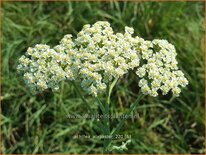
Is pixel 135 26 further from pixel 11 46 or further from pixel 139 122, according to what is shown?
pixel 11 46

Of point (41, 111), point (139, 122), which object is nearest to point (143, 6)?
point (139, 122)

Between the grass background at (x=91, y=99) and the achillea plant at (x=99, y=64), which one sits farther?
the grass background at (x=91, y=99)

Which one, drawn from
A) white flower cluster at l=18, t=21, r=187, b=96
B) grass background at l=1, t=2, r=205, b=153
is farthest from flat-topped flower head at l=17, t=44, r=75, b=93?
grass background at l=1, t=2, r=205, b=153

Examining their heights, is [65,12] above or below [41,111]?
above

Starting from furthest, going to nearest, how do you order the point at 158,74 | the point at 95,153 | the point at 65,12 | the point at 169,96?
the point at 65,12 < the point at 169,96 < the point at 95,153 < the point at 158,74

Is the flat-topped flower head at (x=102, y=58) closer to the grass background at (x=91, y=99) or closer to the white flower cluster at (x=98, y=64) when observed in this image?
the white flower cluster at (x=98, y=64)

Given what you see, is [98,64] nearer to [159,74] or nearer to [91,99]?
[159,74]

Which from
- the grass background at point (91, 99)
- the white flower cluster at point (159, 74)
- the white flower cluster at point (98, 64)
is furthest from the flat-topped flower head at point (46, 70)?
the grass background at point (91, 99)
